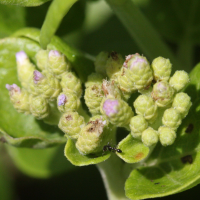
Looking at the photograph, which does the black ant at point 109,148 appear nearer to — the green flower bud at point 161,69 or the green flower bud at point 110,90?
the green flower bud at point 110,90

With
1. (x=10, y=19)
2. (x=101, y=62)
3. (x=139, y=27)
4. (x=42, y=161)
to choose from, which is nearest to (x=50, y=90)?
(x=101, y=62)

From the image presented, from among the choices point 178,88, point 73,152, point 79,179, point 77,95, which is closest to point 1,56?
point 77,95

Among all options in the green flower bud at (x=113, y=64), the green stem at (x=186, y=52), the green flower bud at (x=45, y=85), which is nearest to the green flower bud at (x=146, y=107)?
the green flower bud at (x=113, y=64)

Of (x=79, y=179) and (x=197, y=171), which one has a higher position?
(x=197, y=171)

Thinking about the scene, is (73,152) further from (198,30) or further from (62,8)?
(198,30)

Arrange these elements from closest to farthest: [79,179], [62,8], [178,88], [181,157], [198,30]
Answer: [62,8] < [178,88] < [181,157] < [198,30] < [79,179]

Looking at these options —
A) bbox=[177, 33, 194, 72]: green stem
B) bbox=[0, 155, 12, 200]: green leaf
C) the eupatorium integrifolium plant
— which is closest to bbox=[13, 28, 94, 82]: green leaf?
the eupatorium integrifolium plant
